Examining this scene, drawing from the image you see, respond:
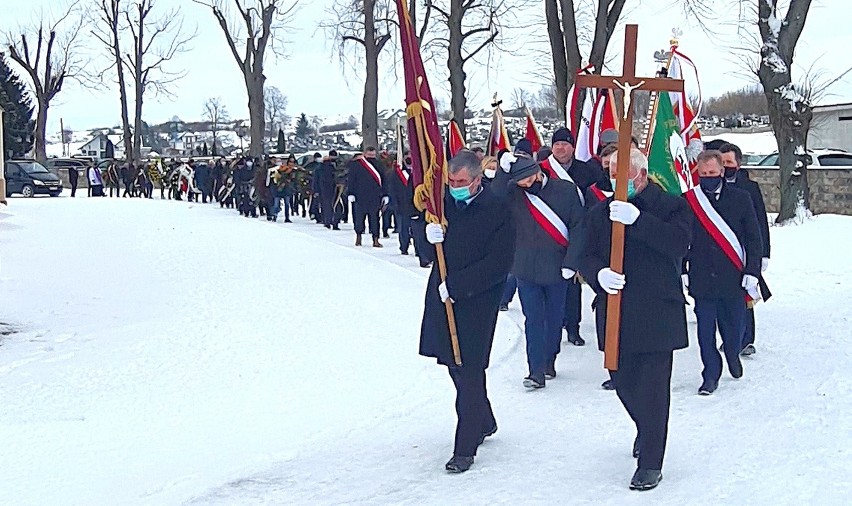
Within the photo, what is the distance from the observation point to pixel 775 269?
Answer: 1471 centimetres

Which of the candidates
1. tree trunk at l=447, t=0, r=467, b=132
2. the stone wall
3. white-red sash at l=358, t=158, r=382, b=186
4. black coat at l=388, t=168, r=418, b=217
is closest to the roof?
the stone wall

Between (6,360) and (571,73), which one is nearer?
(6,360)

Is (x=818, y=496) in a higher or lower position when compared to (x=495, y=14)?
lower

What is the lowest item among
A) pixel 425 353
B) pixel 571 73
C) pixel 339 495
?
pixel 339 495

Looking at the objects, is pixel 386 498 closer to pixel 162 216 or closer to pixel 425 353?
pixel 425 353

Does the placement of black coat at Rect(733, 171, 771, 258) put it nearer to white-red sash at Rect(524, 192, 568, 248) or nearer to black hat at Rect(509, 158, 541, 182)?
white-red sash at Rect(524, 192, 568, 248)

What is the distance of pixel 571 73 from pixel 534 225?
14.7m

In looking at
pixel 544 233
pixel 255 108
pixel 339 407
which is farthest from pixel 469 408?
pixel 255 108

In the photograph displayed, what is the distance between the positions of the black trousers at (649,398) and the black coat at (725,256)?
7.86 feet

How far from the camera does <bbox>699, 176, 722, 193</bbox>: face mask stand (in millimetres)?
8047

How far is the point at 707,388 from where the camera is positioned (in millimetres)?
7953

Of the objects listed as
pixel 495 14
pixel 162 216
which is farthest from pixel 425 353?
pixel 495 14

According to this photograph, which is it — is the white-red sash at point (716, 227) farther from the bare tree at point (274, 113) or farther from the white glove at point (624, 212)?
the bare tree at point (274, 113)

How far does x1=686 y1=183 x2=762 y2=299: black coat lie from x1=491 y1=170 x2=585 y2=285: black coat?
3.14 feet
